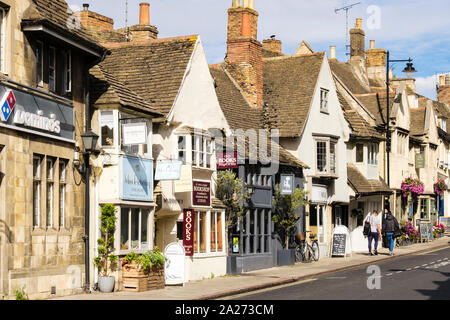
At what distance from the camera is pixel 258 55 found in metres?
35.9

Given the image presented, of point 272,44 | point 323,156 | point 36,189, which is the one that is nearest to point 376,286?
point 36,189

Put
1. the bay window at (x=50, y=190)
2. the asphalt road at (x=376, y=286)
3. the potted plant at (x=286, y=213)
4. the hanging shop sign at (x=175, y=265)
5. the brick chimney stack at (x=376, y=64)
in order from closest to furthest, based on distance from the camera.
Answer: the asphalt road at (x=376, y=286), the bay window at (x=50, y=190), the hanging shop sign at (x=175, y=265), the potted plant at (x=286, y=213), the brick chimney stack at (x=376, y=64)

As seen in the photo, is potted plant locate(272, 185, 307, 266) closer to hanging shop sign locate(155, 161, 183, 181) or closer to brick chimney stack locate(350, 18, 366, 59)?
hanging shop sign locate(155, 161, 183, 181)

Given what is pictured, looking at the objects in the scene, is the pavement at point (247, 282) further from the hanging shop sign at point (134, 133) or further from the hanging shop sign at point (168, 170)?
the hanging shop sign at point (134, 133)

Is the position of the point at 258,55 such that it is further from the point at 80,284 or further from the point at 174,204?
the point at 80,284

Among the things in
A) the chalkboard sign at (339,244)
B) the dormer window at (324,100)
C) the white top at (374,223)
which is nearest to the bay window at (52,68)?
the dormer window at (324,100)

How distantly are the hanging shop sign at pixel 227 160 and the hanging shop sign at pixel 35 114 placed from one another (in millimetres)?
7957

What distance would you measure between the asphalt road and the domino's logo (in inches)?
295

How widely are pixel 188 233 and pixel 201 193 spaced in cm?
164

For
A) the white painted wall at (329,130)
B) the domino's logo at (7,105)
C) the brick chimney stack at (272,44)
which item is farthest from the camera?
the brick chimney stack at (272,44)

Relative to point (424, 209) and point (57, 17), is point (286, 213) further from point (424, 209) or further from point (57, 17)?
point (424, 209)

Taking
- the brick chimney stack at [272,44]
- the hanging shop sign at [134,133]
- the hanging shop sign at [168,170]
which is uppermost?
the brick chimney stack at [272,44]

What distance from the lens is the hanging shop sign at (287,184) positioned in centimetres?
3172
